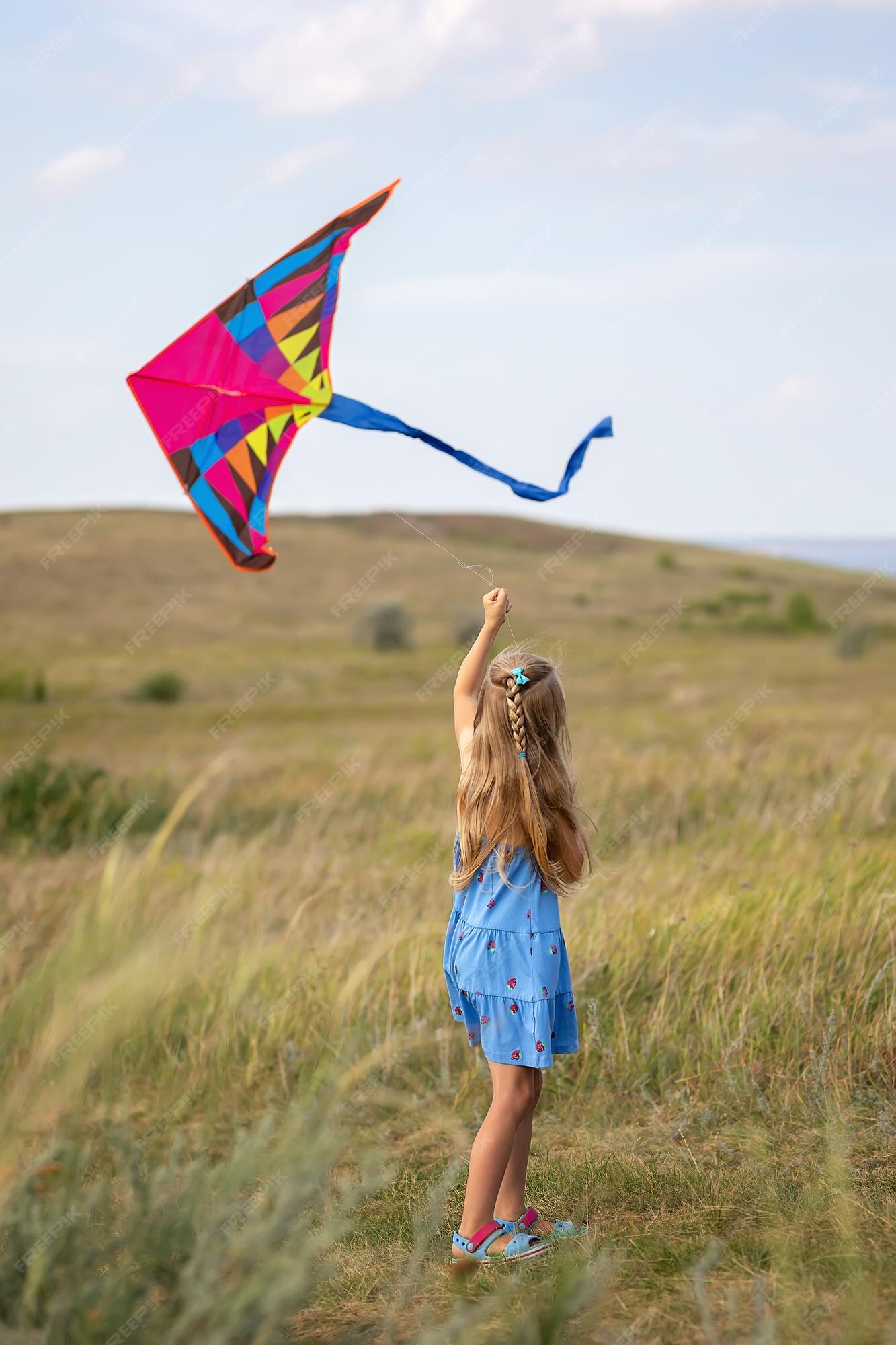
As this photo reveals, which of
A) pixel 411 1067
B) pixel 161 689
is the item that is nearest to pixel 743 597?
pixel 161 689

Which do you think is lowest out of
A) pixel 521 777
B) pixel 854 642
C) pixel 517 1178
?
pixel 854 642

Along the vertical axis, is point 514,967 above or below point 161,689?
above

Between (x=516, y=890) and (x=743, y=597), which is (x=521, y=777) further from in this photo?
(x=743, y=597)

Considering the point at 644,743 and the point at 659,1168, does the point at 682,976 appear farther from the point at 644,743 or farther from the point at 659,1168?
Result: the point at 644,743

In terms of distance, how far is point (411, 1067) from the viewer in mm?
5004

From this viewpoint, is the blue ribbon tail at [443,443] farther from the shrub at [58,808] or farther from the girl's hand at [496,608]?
the shrub at [58,808]

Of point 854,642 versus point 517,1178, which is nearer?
point 517,1178

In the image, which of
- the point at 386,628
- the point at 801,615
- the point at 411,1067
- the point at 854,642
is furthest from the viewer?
the point at 801,615

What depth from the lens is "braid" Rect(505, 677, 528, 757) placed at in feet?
11.4

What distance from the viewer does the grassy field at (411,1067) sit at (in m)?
2.31


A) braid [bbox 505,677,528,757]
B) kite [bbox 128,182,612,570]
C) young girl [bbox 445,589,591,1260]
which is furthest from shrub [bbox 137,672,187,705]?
braid [bbox 505,677,528,757]

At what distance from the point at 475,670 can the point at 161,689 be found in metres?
26.6

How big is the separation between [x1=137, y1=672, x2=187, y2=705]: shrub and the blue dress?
26.4 metres

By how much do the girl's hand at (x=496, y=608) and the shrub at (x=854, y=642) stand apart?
39.7 metres
